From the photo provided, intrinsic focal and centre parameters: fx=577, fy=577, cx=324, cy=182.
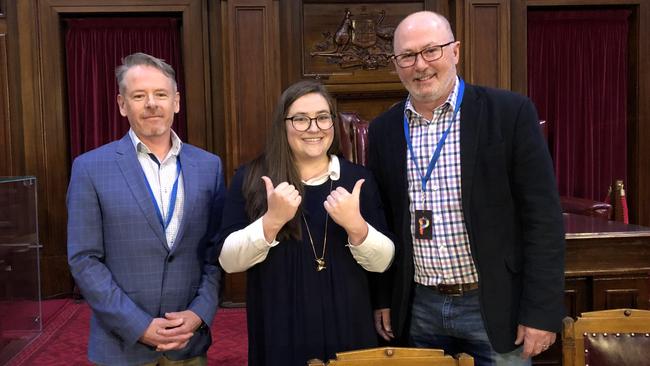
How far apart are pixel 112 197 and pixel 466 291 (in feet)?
3.53

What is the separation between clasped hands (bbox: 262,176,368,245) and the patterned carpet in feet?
7.78

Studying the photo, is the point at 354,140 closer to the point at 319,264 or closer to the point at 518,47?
the point at 319,264

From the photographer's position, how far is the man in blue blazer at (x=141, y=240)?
64.6 inches

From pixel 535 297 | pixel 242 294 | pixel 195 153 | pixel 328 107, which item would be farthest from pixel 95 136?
pixel 535 297

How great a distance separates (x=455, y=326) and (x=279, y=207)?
658 millimetres

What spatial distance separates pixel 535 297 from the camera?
5.33 ft

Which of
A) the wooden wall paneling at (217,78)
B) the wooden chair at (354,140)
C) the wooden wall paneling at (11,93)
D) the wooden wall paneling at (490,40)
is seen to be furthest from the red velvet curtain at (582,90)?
the wooden wall paneling at (11,93)

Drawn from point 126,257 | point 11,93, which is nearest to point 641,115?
point 126,257

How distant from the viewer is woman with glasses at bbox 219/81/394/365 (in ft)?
5.38

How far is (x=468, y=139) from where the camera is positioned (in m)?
1.70

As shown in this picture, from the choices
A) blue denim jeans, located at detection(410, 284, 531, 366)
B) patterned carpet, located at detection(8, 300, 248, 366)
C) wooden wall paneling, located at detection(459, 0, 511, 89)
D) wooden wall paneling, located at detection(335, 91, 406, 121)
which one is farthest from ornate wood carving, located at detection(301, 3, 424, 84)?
blue denim jeans, located at detection(410, 284, 531, 366)

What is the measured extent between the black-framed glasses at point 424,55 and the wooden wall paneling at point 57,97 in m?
3.88

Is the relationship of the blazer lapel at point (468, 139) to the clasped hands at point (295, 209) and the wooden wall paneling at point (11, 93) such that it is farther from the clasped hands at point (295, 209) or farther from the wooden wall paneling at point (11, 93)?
the wooden wall paneling at point (11, 93)

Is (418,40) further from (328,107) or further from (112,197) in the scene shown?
(112,197)
